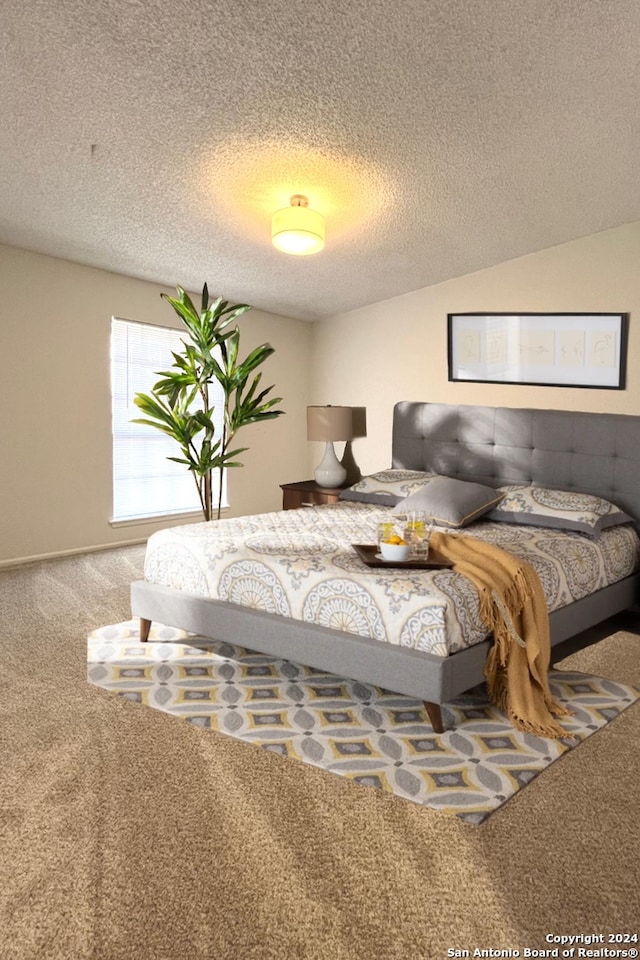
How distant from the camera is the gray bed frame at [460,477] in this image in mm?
2674

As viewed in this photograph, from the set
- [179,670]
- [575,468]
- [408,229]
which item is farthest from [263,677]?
[408,229]

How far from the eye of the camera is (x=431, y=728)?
8.88 feet

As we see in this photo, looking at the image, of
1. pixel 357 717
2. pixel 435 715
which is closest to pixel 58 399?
pixel 357 717

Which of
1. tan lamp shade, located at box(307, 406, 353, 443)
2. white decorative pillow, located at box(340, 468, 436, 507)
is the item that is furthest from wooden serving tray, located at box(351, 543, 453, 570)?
tan lamp shade, located at box(307, 406, 353, 443)

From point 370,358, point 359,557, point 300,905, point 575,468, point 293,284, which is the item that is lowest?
point 300,905

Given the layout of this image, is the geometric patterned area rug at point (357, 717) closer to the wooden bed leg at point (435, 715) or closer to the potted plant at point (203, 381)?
the wooden bed leg at point (435, 715)

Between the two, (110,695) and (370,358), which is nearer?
(110,695)

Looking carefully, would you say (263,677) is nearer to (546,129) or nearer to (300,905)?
(300,905)

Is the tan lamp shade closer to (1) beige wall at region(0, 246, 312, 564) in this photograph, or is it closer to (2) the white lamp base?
(2) the white lamp base

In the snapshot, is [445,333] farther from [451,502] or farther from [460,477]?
[451,502]

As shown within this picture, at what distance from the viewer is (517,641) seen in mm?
2828

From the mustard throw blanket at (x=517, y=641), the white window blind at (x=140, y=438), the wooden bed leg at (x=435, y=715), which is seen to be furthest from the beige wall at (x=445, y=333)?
the wooden bed leg at (x=435, y=715)

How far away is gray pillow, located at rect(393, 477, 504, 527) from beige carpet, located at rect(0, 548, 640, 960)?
147cm

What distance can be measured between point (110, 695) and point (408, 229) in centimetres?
310
